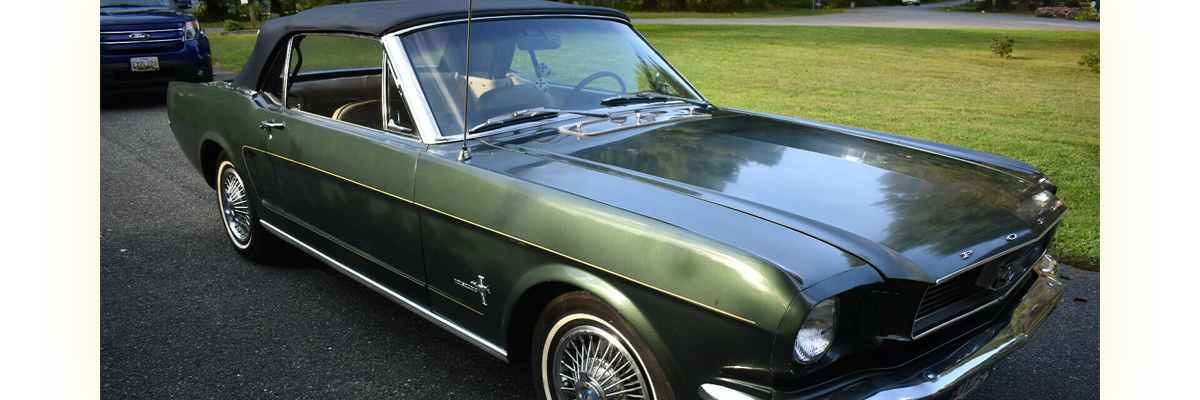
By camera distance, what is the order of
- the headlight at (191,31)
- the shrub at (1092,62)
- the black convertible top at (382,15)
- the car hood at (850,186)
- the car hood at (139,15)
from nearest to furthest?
the car hood at (850,186) → the black convertible top at (382,15) → the car hood at (139,15) → the headlight at (191,31) → the shrub at (1092,62)

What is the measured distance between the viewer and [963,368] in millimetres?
2152

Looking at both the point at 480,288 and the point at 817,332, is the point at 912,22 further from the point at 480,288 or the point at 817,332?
the point at 817,332

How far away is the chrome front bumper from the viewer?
1.97 m

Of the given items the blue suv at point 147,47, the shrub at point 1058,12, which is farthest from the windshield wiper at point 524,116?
the shrub at point 1058,12

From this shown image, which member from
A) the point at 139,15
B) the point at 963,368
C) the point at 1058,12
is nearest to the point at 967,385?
the point at 963,368

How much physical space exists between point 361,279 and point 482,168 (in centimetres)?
98

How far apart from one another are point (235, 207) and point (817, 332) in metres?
3.51

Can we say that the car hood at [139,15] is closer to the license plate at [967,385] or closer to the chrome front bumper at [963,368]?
the chrome front bumper at [963,368]

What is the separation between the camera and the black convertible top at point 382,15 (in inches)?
125

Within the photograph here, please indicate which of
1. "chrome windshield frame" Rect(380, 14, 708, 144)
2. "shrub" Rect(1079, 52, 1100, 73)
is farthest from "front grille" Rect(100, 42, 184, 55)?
"shrub" Rect(1079, 52, 1100, 73)

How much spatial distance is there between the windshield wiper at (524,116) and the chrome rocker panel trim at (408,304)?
0.72 m

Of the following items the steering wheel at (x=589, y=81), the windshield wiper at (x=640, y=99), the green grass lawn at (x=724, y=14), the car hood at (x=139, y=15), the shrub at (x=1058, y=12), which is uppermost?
the green grass lawn at (x=724, y=14)

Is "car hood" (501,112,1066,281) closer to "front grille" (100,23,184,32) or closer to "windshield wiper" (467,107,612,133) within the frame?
"windshield wiper" (467,107,612,133)

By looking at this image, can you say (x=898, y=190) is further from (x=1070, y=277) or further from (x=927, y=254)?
(x=1070, y=277)
